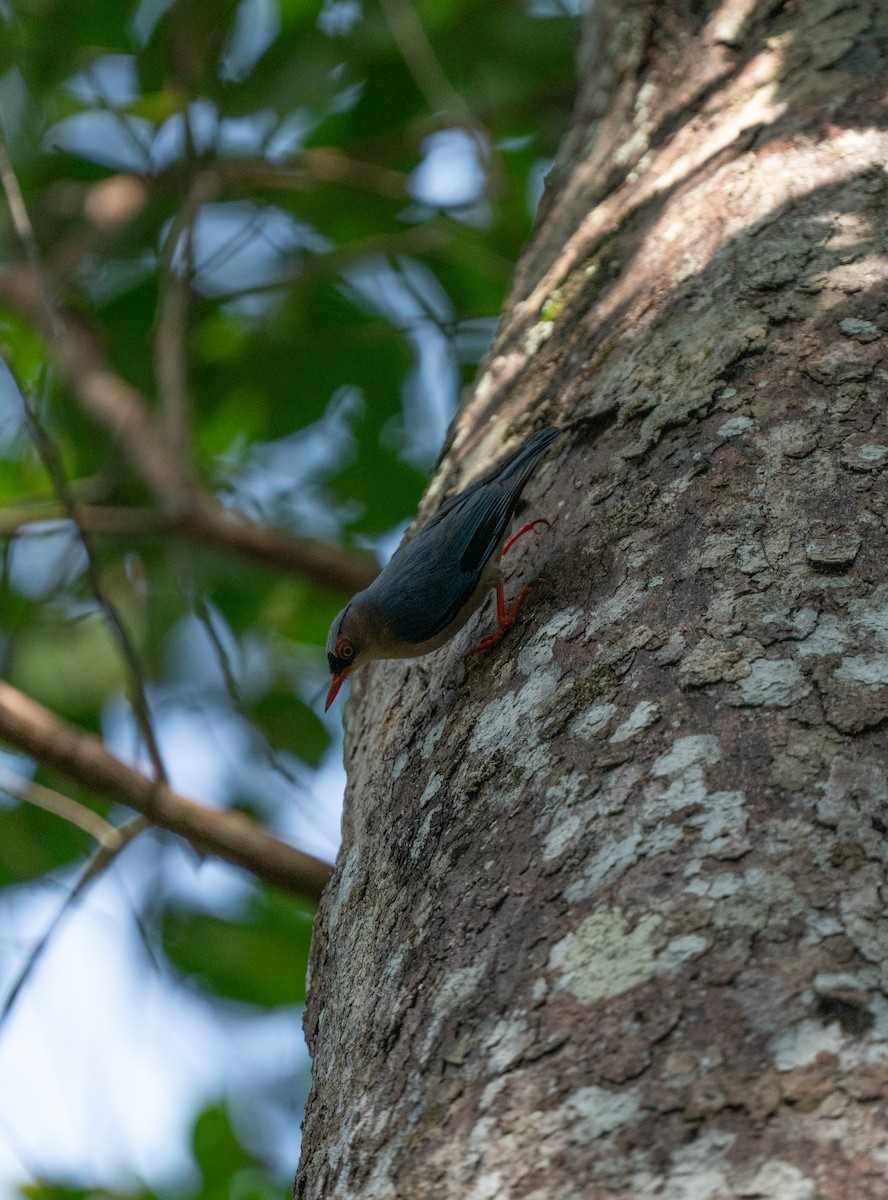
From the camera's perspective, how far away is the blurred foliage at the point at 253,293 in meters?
5.71

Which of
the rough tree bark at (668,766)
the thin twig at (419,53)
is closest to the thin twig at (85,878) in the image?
the rough tree bark at (668,766)

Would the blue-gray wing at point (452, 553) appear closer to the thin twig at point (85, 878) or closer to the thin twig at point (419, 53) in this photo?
the thin twig at point (85, 878)

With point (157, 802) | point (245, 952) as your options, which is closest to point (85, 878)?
point (157, 802)

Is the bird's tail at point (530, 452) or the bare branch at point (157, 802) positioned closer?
the bird's tail at point (530, 452)

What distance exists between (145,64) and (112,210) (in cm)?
73

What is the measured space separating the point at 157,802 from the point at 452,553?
1.52 metres

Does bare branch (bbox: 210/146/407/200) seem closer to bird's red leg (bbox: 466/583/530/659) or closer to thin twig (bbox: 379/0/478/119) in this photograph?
thin twig (bbox: 379/0/478/119)

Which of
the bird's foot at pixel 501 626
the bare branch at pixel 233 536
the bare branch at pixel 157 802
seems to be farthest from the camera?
the bare branch at pixel 233 536

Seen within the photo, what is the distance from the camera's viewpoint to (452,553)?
300 cm

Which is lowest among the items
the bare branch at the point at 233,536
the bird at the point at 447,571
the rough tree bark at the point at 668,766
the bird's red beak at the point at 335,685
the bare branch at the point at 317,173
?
the rough tree bark at the point at 668,766

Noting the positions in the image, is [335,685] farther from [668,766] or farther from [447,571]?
[668,766]

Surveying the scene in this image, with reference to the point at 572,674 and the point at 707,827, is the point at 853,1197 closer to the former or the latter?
the point at 707,827

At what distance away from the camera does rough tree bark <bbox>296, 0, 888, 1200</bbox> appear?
1.35m

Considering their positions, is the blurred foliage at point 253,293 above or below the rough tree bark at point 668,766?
above
